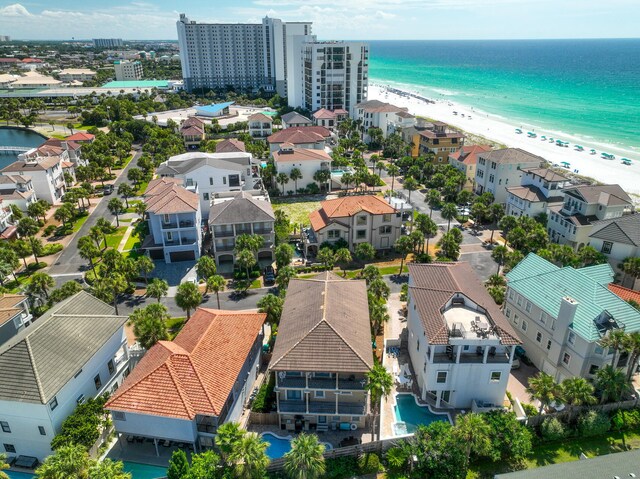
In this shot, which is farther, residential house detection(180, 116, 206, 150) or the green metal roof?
residential house detection(180, 116, 206, 150)

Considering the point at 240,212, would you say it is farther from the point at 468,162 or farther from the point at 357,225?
the point at 468,162

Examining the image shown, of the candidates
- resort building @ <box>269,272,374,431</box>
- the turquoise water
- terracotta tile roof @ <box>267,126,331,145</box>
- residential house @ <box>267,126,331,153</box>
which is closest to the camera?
resort building @ <box>269,272,374,431</box>

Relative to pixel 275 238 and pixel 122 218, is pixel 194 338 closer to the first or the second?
pixel 275 238

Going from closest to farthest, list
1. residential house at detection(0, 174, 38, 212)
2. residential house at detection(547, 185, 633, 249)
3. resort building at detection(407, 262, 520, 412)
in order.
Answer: resort building at detection(407, 262, 520, 412)
residential house at detection(547, 185, 633, 249)
residential house at detection(0, 174, 38, 212)

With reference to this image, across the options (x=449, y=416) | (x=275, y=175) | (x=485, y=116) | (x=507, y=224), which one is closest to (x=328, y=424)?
(x=449, y=416)

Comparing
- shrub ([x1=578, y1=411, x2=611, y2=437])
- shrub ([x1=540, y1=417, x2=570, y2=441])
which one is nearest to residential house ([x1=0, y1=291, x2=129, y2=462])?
shrub ([x1=540, y1=417, x2=570, y2=441])

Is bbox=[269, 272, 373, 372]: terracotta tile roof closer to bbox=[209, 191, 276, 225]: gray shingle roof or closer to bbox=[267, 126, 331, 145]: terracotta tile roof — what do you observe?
bbox=[209, 191, 276, 225]: gray shingle roof

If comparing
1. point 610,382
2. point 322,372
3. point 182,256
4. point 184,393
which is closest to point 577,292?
Result: point 610,382
